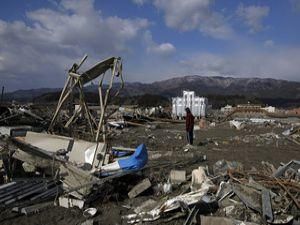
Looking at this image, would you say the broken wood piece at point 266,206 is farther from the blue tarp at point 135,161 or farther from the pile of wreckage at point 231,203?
the blue tarp at point 135,161

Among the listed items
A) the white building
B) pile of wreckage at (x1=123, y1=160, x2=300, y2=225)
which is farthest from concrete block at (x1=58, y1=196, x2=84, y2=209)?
the white building

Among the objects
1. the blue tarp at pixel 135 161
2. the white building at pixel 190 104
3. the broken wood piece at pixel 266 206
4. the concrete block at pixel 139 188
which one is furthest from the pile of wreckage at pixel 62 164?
the white building at pixel 190 104

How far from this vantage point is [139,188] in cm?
723

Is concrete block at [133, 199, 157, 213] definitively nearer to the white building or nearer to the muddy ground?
the muddy ground

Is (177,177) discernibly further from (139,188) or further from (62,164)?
(62,164)

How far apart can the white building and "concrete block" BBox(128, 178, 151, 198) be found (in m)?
28.7

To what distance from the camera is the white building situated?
3594 cm

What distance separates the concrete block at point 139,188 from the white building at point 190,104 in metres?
28.7

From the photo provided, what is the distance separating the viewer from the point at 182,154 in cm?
1227

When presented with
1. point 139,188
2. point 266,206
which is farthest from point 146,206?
point 266,206

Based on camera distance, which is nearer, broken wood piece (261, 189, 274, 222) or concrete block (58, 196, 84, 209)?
broken wood piece (261, 189, 274, 222)

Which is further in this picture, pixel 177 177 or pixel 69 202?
Result: pixel 177 177

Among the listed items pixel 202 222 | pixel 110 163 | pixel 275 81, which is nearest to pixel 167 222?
pixel 202 222

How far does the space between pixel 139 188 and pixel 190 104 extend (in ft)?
97.5
